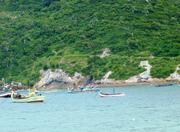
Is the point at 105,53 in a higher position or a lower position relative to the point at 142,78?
higher

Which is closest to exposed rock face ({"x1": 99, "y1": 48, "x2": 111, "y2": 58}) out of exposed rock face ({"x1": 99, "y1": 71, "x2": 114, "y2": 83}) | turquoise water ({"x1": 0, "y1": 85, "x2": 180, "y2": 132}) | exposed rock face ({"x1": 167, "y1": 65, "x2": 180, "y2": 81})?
exposed rock face ({"x1": 99, "y1": 71, "x2": 114, "y2": 83})

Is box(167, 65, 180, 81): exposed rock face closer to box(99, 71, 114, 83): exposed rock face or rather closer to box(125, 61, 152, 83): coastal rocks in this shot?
box(125, 61, 152, 83): coastal rocks

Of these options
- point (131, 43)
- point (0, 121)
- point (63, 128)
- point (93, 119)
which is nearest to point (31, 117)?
point (0, 121)

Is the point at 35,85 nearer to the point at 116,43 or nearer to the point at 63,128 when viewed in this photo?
the point at 116,43

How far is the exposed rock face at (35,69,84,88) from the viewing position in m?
183

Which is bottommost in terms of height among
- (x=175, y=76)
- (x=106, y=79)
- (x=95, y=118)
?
(x=95, y=118)

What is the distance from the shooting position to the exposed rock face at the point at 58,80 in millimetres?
182625

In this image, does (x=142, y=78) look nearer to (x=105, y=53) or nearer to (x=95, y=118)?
(x=105, y=53)

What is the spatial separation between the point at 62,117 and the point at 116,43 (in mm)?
113504

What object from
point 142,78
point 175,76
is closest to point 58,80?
point 142,78

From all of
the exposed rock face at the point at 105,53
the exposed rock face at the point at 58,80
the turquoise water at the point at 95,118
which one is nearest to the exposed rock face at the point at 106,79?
the exposed rock face at the point at 58,80

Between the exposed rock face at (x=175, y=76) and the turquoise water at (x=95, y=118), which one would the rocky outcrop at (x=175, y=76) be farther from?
the turquoise water at (x=95, y=118)

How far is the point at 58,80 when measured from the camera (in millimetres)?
183375

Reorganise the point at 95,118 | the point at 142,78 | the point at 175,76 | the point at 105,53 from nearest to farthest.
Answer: the point at 95,118
the point at 175,76
the point at 142,78
the point at 105,53
